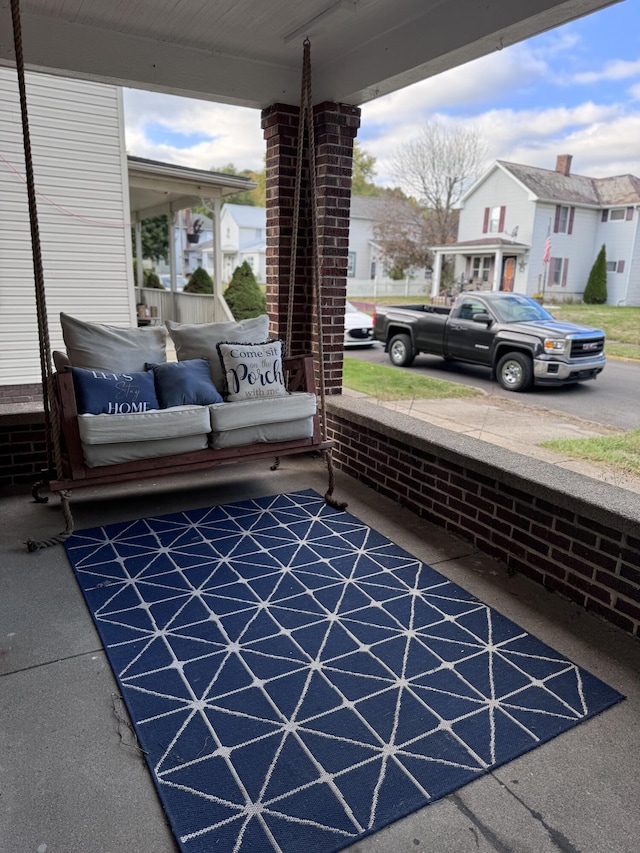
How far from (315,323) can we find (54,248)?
3602 mm

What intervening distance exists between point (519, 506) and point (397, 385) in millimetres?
4548

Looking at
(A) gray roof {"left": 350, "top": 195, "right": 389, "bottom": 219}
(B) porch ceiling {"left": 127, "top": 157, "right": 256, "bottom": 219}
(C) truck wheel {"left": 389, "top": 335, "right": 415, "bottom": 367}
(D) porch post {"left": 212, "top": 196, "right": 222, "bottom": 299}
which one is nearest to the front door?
(C) truck wheel {"left": 389, "top": 335, "right": 415, "bottom": 367}

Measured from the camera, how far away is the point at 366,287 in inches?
631

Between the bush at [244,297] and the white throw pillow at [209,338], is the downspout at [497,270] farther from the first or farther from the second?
the white throw pillow at [209,338]

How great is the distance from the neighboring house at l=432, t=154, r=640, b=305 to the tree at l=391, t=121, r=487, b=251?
57cm

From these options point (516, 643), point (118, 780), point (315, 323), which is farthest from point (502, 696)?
point (315, 323)

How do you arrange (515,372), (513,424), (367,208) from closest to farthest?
(513,424) → (515,372) → (367,208)

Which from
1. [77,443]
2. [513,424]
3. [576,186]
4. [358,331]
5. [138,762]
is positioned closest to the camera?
[138,762]

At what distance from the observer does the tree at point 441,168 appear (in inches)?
478

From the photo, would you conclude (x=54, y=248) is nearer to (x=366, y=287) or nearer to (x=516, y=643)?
(x=516, y=643)

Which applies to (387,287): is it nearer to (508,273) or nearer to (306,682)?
(508,273)

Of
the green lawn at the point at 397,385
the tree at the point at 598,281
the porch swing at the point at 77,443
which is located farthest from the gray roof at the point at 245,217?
the porch swing at the point at 77,443

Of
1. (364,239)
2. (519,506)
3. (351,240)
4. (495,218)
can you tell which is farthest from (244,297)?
(364,239)

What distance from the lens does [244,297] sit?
10266mm
